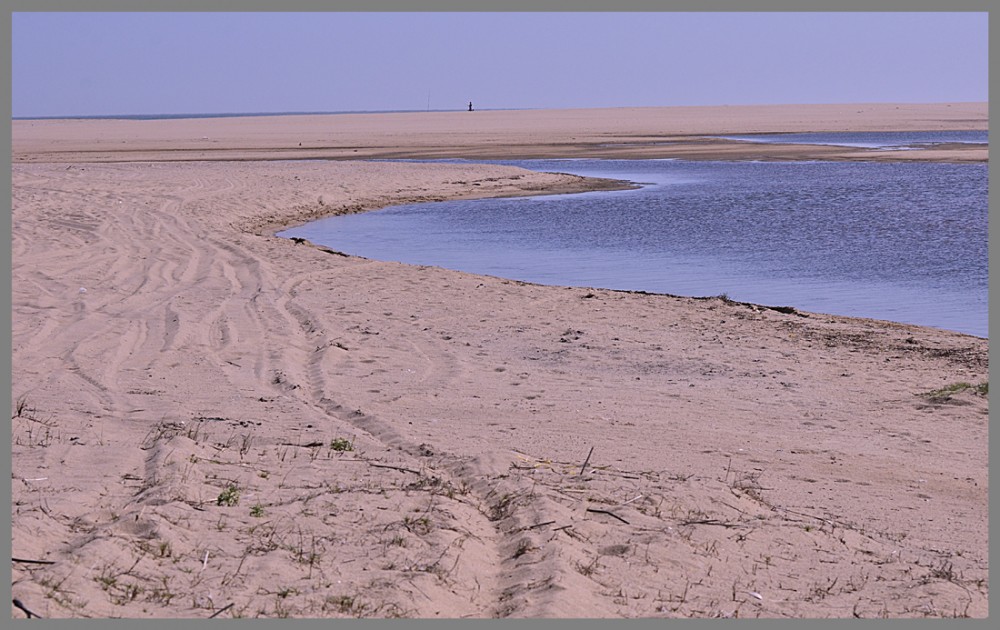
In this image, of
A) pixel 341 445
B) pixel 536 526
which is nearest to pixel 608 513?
pixel 536 526

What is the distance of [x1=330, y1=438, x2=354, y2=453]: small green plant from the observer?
5.84 m

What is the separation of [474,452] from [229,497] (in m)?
1.51

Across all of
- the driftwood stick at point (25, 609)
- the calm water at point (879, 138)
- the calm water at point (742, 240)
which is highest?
the calm water at point (879, 138)

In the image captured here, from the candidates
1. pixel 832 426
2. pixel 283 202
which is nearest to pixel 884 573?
pixel 832 426

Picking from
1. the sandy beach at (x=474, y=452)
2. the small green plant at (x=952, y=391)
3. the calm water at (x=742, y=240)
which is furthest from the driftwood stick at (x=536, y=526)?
the calm water at (x=742, y=240)

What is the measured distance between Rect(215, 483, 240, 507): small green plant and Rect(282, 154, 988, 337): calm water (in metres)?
7.88

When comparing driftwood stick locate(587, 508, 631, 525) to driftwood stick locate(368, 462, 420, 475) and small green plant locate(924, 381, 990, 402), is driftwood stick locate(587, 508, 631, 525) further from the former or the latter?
small green plant locate(924, 381, 990, 402)

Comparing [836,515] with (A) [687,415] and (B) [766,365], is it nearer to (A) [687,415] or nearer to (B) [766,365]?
(A) [687,415]

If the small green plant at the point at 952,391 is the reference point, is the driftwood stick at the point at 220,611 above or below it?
above

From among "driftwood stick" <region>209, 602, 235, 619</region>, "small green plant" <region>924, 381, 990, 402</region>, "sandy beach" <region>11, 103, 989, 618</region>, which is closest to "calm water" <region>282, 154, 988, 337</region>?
"sandy beach" <region>11, 103, 989, 618</region>

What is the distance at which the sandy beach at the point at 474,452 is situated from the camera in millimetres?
4191

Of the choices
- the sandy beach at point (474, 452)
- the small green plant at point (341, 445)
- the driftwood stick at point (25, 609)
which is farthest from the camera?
the small green plant at point (341, 445)

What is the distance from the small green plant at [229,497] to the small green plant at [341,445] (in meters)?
0.85

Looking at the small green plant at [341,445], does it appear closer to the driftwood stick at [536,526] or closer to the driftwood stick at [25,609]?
the driftwood stick at [536,526]
